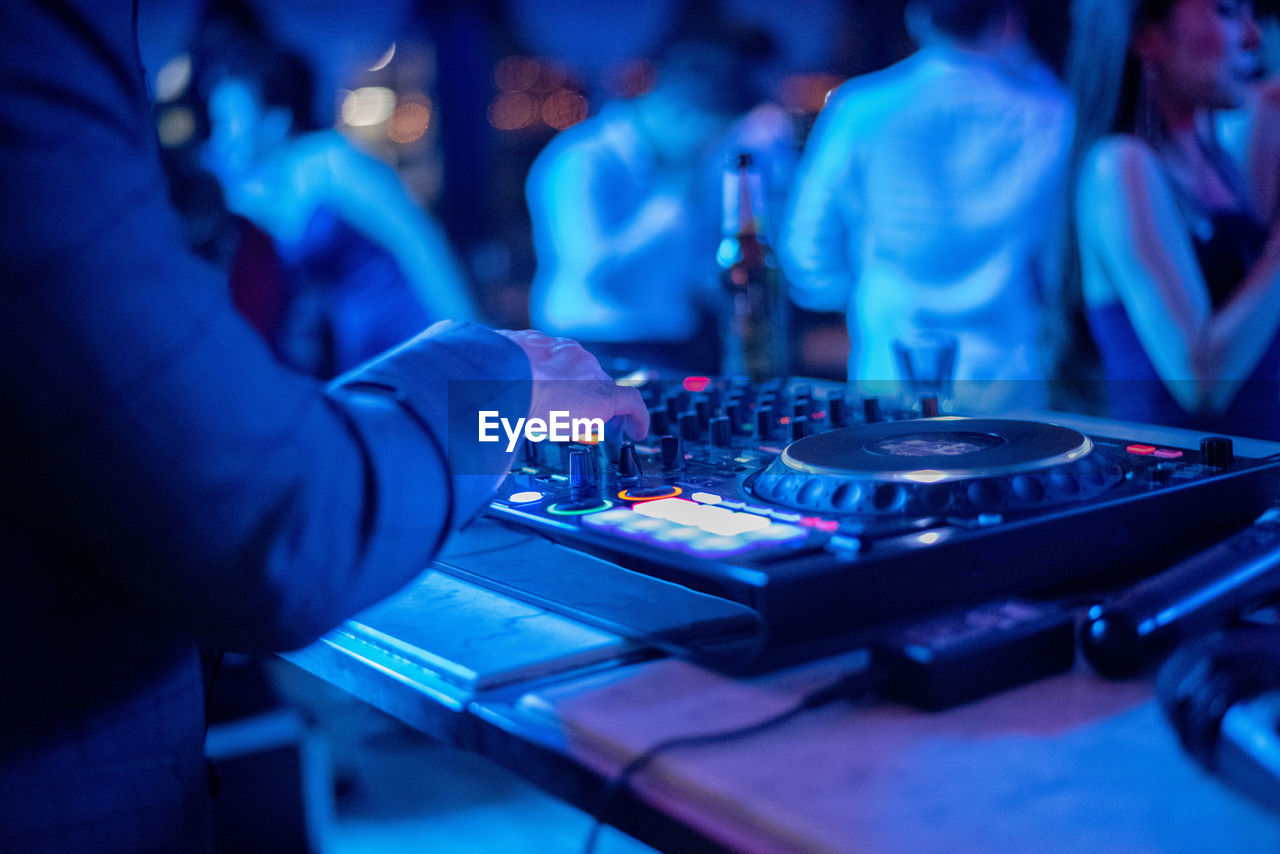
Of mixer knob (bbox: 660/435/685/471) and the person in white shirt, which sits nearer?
mixer knob (bbox: 660/435/685/471)

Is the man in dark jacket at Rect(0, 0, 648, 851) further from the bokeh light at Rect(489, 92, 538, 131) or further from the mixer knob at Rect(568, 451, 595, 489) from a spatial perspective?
the bokeh light at Rect(489, 92, 538, 131)

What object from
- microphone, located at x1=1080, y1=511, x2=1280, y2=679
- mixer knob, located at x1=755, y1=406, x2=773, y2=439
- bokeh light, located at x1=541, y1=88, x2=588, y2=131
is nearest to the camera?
microphone, located at x1=1080, y1=511, x2=1280, y2=679

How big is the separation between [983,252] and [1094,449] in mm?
2723

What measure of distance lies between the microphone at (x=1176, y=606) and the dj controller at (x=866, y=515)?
7cm

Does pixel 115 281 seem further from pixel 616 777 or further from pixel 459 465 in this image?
pixel 616 777

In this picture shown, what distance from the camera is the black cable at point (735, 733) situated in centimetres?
50

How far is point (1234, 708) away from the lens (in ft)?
1.48

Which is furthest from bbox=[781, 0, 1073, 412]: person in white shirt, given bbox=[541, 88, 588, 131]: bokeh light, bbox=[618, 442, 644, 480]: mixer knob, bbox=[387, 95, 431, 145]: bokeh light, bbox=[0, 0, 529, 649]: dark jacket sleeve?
bbox=[0, 0, 529, 649]: dark jacket sleeve

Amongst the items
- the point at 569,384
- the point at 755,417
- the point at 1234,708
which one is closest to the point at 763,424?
the point at 755,417

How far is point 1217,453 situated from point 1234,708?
0.37m

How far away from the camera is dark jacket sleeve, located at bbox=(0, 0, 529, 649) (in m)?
0.49

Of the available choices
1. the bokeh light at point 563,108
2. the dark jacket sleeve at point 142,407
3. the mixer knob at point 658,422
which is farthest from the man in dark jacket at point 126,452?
the bokeh light at point 563,108

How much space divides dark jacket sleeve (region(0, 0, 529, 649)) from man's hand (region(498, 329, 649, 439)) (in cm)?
15

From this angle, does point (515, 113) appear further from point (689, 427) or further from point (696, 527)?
point (696, 527)
